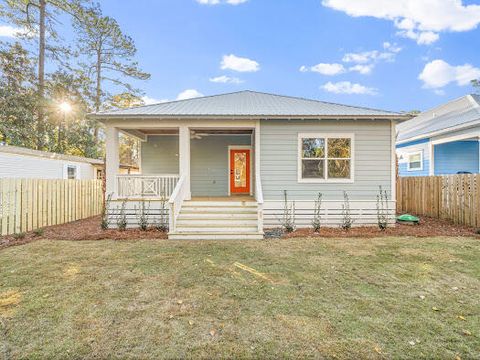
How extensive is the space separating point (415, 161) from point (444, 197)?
20.8 feet

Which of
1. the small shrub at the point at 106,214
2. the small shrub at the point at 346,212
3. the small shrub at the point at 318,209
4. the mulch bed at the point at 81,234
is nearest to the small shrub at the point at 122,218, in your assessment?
the mulch bed at the point at 81,234

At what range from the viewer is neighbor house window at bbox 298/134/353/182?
862 centimetres

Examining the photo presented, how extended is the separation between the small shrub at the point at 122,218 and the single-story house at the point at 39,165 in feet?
27.9

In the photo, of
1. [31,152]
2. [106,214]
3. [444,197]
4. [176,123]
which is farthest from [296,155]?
[31,152]

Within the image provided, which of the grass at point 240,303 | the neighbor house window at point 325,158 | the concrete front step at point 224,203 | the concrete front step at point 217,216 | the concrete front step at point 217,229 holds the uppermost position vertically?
the neighbor house window at point 325,158

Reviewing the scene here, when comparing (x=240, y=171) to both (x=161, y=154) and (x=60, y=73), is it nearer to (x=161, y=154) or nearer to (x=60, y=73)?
(x=161, y=154)

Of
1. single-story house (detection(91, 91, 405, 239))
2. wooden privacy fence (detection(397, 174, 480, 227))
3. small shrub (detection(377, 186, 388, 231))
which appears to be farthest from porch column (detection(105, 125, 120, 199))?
wooden privacy fence (detection(397, 174, 480, 227))

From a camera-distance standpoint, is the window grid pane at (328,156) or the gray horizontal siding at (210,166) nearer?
the window grid pane at (328,156)

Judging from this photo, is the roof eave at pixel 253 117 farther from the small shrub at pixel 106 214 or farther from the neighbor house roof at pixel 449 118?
the neighbor house roof at pixel 449 118

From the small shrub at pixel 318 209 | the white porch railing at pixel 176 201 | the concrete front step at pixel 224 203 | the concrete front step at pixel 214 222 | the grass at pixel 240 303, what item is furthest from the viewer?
the small shrub at pixel 318 209

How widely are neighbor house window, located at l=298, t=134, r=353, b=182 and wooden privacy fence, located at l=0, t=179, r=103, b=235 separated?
26.9 ft

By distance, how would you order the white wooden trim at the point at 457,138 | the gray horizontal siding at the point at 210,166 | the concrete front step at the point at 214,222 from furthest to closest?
1. the gray horizontal siding at the point at 210,166
2. the white wooden trim at the point at 457,138
3. the concrete front step at the point at 214,222

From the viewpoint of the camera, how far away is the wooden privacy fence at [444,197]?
7.87 meters

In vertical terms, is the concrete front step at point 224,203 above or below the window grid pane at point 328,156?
below
